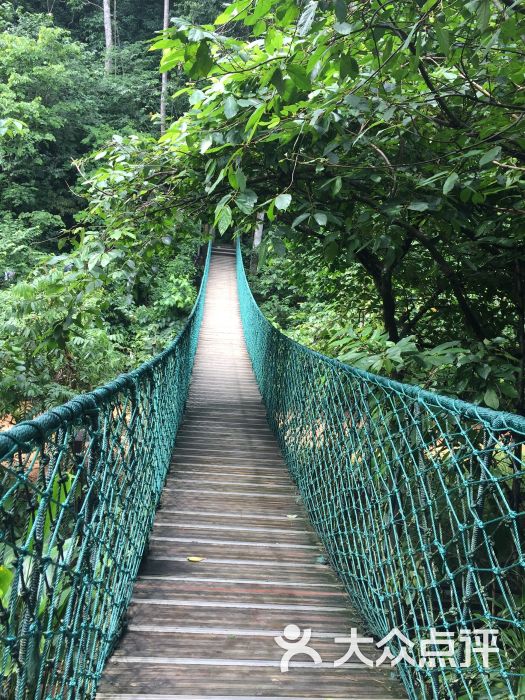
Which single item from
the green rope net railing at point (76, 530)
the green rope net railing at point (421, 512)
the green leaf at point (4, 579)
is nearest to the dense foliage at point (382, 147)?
the green rope net railing at point (421, 512)

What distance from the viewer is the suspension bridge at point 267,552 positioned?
0.93 meters

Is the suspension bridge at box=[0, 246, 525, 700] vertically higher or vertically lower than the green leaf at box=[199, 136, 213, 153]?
lower

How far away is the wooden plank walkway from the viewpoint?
4.26ft

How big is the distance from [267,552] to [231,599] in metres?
0.42

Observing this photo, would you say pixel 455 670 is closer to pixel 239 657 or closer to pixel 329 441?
pixel 239 657

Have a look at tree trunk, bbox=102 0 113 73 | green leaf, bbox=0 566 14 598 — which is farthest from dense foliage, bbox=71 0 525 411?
tree trunk, bbox=102 0 113 73

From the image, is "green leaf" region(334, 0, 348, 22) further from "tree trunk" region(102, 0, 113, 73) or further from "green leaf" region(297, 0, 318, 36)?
"tree trunk" region(102, 0, 113, 73)

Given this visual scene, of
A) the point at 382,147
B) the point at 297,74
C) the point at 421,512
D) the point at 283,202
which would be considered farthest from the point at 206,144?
the point at 421,512

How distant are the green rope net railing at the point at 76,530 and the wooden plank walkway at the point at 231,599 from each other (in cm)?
11

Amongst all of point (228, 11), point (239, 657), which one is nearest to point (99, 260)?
point (228, 11)

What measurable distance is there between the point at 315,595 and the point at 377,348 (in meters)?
0.94

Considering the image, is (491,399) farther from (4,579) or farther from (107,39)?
(107,39)

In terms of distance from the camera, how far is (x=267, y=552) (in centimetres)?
208

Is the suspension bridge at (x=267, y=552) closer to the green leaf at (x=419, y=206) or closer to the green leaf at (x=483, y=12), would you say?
the green leaf at (x=419, y=206)
